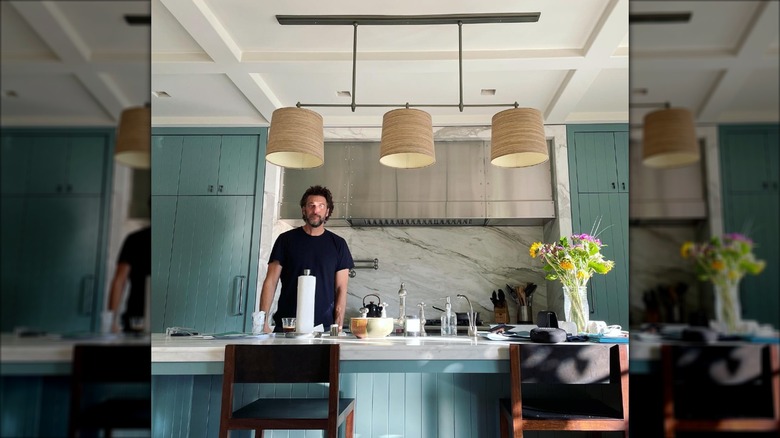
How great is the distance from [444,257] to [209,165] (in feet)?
5.57

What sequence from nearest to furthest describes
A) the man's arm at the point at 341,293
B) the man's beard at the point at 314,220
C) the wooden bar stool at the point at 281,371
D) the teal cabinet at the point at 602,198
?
1. the wooden bar stool at the point at 281,371
2. the man's arm at the point at 341,293
3. the man's beard at the point at 314,220
4. the teal cabinet at the point at 602,198

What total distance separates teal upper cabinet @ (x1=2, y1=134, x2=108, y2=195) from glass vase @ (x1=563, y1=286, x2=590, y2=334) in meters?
1.59

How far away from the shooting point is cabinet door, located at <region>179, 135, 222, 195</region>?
3.09 meters

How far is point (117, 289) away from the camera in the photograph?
0.46 ft

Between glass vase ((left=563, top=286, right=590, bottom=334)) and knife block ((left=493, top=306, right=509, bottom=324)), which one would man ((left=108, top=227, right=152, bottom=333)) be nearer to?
glass vase ((left=563, top=286, right=590, bottom=334))

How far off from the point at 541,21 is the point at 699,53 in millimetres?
2127

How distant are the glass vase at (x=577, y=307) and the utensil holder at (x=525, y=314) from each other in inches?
56.9

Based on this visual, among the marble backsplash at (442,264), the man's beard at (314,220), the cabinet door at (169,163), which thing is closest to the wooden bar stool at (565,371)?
the man's beard at (314,220)

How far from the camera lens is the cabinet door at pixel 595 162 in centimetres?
306

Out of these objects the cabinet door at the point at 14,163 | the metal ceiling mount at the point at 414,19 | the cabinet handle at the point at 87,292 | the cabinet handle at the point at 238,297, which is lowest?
the cabinet handle at the point at 238,297

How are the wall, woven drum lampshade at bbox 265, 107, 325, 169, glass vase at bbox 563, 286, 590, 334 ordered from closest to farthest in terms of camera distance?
glass vase at bbox 563, 286, 590, 334 < woven drum lampshade at bbox 265, 107, 325, 169 < the wall

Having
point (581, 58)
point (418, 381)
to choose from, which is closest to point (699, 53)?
point (418, 381)

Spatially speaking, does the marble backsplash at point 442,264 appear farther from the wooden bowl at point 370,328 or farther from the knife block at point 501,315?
the wooden bowl at point 370,328

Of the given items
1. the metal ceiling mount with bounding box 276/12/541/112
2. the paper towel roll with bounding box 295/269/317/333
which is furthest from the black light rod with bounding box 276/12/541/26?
the paper towel roll with bounding box 295/269/317/333
